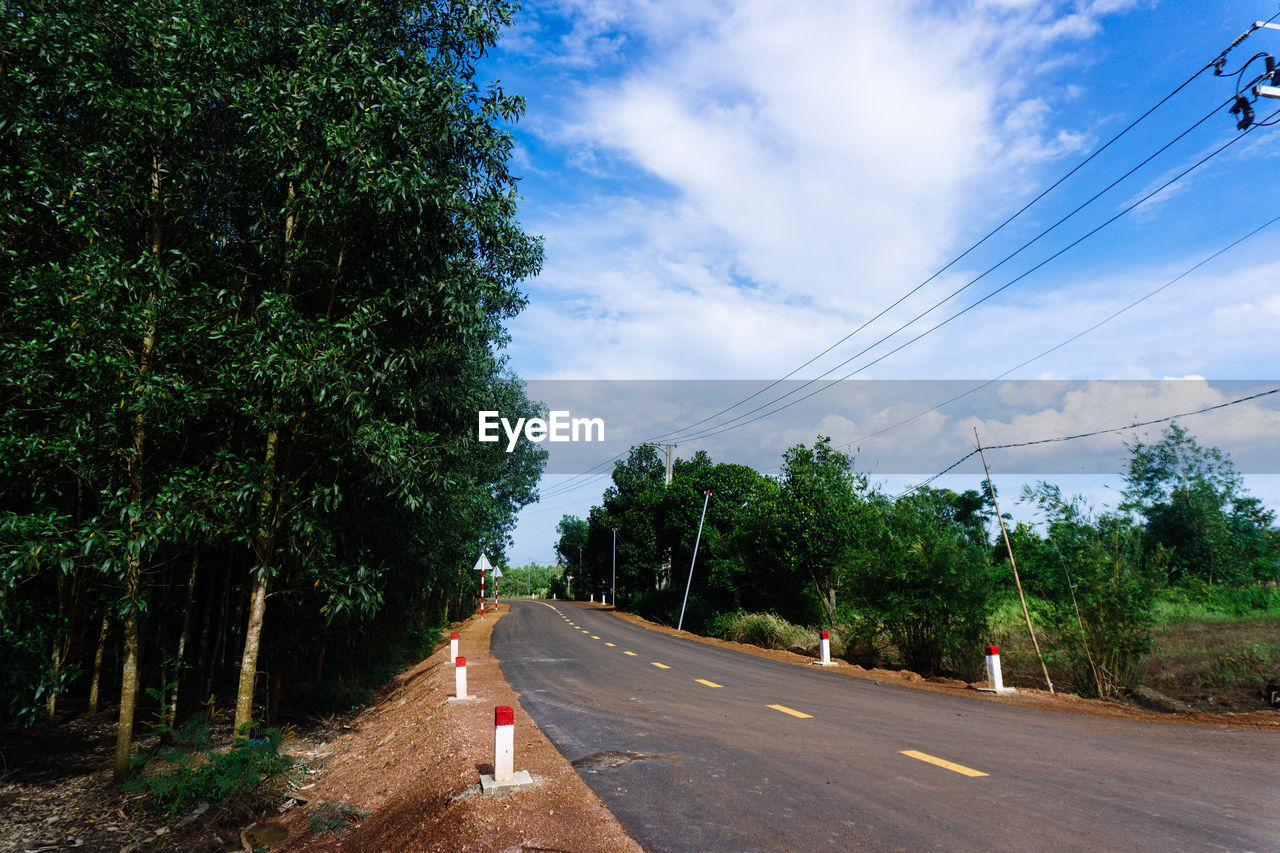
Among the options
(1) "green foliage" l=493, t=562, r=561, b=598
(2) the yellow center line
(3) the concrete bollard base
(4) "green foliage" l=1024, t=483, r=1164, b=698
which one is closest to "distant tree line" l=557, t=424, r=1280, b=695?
(4) "green foliage" l=1024, t=483, r=1164, b=698

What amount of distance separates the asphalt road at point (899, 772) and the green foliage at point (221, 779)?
306 centimetres

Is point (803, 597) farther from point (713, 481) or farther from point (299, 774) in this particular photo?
point (299, 774)

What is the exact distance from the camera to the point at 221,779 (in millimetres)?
6504

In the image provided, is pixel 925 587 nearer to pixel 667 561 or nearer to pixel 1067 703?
pixel 1067 703

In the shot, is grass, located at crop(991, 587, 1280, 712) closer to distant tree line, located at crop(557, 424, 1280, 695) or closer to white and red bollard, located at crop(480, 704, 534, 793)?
distant tree line, located at crop(557, 424, 1280, 695)

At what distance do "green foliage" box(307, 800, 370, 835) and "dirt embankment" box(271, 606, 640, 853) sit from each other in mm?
54

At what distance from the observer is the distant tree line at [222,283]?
6.68m

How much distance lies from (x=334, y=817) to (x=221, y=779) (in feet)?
4.68

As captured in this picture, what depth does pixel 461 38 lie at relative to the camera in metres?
9.16

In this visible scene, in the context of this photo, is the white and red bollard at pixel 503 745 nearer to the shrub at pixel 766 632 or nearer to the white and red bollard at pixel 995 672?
the white and red bollard at pixel 995 672

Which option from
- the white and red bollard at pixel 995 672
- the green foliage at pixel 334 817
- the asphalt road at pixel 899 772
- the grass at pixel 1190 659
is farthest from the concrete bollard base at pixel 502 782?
the grass at pixel 1190 659

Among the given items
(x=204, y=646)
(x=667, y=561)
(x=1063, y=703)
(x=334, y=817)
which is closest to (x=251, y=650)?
(x=334, y=817)

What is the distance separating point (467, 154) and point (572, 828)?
871 cm

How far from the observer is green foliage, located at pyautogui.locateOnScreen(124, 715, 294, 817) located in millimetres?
6477
